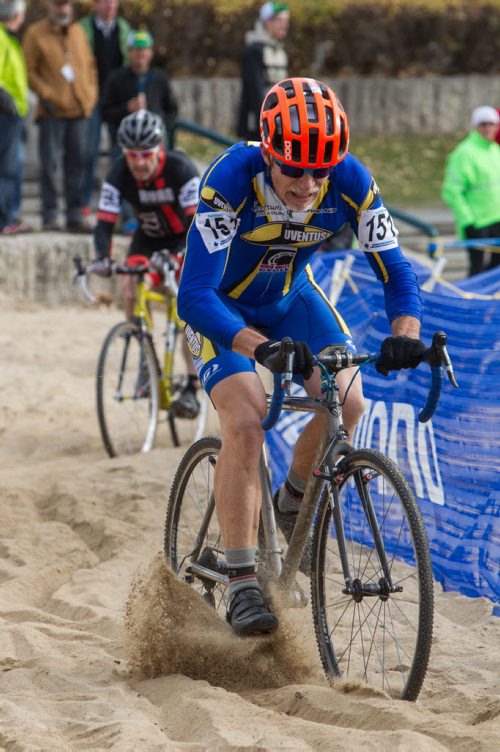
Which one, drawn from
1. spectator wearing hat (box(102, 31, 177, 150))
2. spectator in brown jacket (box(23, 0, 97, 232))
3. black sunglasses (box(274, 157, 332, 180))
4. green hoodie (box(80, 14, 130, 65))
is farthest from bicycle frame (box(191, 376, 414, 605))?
green hoodie (box(80, 14, 130, 65))

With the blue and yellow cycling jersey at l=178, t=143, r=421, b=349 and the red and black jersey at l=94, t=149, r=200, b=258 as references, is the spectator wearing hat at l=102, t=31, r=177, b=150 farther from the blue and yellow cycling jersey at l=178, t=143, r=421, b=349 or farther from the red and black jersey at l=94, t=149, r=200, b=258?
the blue and yellow cycling jersey at l=178, t=143, r=421, b=349

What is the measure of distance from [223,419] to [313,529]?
0.55m

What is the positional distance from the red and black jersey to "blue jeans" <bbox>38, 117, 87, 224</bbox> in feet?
14.5

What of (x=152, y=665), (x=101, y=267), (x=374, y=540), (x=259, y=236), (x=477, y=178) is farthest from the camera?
(x=477, y=178)

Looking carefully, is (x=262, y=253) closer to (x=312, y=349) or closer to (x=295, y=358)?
(x=312, y=349)

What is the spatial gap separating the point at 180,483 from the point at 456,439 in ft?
4.76

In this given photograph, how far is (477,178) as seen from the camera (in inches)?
505

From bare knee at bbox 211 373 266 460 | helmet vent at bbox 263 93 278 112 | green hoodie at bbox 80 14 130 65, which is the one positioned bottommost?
bare knee at bbox 211 373 266 460

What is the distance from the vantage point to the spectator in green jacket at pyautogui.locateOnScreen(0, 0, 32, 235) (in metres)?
12.5

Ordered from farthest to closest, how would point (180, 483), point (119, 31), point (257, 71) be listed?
point (257, 71) < point (119, 31) < point (180, 483)

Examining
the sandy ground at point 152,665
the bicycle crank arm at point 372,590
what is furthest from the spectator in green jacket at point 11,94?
the bicycle crank arm at point 372,590

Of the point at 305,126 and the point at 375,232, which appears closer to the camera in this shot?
the point at 305,126

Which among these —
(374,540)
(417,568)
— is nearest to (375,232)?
(374,540)

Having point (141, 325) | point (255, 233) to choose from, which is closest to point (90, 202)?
point (141, 325)
